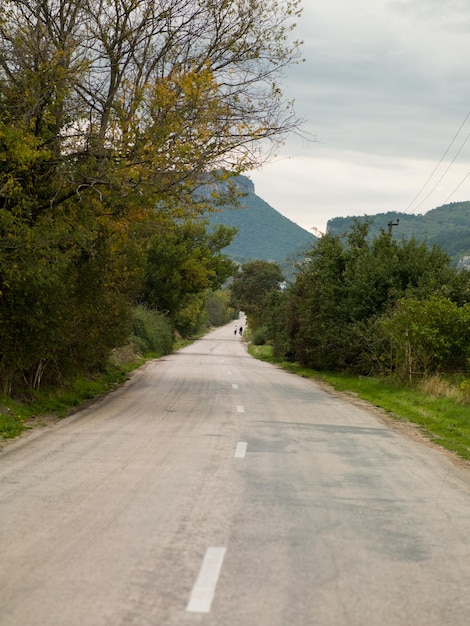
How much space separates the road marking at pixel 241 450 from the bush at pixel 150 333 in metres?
37.6

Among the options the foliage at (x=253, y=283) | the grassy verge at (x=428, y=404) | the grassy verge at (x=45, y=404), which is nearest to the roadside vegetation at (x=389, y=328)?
the grassy verge at (x=428, y=404)

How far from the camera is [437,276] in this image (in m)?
34.5

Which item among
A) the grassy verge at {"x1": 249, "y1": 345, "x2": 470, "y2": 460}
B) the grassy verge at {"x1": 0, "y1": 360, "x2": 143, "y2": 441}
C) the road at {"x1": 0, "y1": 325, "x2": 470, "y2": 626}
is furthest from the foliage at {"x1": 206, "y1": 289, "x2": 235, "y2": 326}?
the road at {"x1": 0, "y1": 325, "x2": 470, "y2": 626}

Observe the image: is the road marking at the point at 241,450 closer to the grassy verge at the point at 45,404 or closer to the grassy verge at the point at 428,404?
the grassy verge at the point at 428,404

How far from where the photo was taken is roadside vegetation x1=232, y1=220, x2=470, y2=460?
23125 mm

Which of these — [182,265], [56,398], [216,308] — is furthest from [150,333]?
[216,308]

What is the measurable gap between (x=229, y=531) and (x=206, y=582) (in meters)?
1.59

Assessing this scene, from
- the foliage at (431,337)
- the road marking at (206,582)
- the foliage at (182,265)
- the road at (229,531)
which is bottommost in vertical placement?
the road at (229,531)

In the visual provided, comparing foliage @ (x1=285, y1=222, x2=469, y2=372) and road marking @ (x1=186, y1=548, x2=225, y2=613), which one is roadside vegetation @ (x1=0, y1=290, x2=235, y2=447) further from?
foliage @ (x1=285, y1=222, x2=469, y2=372)

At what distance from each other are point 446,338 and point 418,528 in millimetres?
19609

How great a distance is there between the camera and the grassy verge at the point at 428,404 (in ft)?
55.3

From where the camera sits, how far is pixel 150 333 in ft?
185

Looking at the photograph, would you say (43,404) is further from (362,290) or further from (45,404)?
(362,290)

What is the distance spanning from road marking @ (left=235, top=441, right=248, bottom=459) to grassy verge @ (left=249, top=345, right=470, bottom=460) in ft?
11.7
